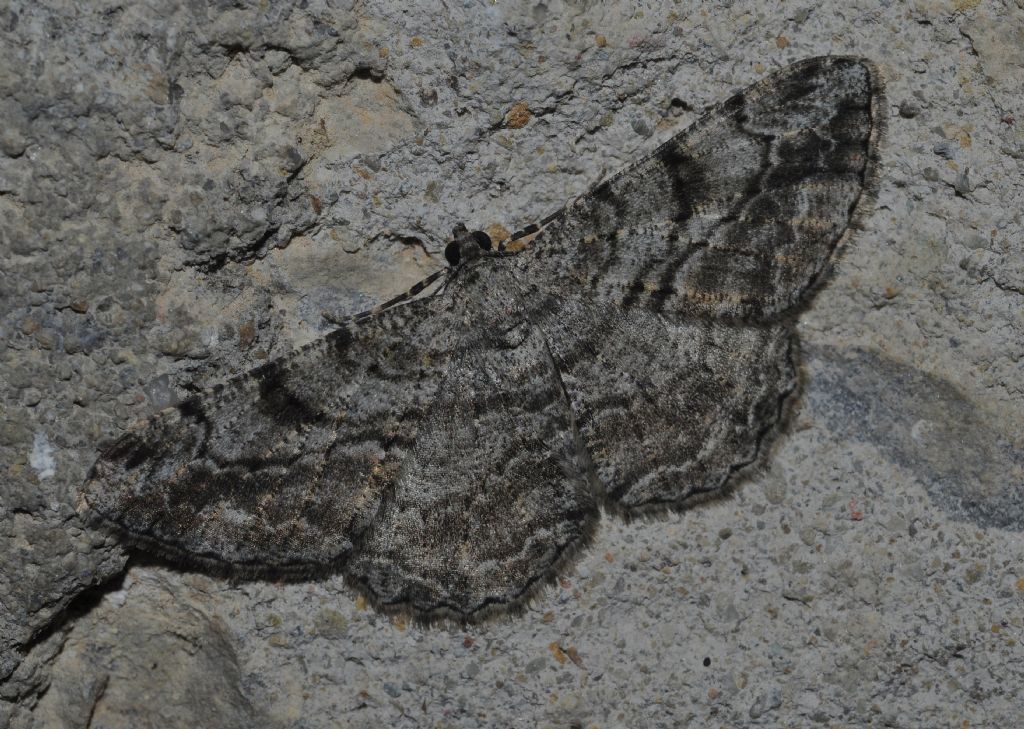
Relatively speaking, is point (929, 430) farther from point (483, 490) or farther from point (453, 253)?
point (453, 253)

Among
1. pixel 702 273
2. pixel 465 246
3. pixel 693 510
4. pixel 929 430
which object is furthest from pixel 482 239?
pixel 929 430

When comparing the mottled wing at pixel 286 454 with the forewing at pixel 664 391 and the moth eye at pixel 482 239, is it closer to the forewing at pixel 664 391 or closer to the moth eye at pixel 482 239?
the moth eye at pixel 482 239

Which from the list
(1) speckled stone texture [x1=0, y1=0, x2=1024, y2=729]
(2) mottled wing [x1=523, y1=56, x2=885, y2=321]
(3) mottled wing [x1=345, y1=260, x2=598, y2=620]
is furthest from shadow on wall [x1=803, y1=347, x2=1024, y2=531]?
(3) mottled wing [x1=345, y1=260, x2=598, y2=620]

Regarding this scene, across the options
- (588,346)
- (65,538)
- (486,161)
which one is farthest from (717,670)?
(65,538)

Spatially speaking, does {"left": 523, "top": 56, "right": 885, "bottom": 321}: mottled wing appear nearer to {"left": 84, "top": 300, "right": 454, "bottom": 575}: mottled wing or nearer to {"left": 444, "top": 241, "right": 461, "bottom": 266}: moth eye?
{"left": 444, "top": 241, "right": 461, "bottom": 266}: moth eye

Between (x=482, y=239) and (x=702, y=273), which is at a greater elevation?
(x=482, y=239)

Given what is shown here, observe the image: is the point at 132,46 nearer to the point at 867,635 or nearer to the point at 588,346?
the point at 588,346

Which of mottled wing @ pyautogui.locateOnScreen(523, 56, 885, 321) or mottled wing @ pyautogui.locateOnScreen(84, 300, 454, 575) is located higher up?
mottled wing @ pyautogui.locateOnScreen(523, 56, 885, 321)

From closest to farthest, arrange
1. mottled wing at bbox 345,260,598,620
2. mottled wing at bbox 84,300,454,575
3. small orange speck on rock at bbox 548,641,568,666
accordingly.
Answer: mottled wing at bbox 84,300,454,575, mottled wing at bbox 345,260,598,620, small orange speck on rock at bbox 548,641,568,666
